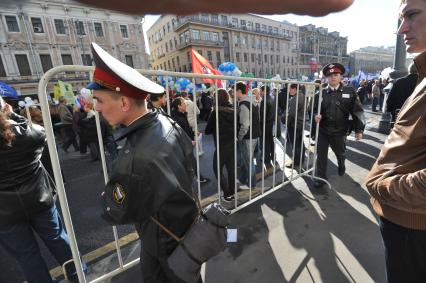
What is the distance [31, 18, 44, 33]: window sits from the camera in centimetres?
2689

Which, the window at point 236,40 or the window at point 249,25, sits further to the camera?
the window at point 249,25

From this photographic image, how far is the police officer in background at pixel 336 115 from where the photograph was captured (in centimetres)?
370

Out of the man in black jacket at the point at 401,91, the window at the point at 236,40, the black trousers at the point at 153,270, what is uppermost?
the window at the point at 236,40

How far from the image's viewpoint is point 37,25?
1076 inches

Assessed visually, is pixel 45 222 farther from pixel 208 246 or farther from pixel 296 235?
pixel 296 235

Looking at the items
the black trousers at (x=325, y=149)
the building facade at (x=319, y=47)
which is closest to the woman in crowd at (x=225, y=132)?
the black trousers at (x=325, y=149)

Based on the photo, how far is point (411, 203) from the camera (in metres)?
1.20

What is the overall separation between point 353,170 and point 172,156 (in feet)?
14.0

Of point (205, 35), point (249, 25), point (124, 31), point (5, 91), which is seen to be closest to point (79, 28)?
point (124, 31)

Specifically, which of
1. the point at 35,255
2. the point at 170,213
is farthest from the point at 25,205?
the point at 170,213

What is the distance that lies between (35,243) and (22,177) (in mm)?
617

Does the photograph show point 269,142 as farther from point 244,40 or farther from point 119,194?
point 244,40

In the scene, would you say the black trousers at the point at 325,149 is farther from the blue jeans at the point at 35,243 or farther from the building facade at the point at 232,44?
the building facade at the point at 232,44

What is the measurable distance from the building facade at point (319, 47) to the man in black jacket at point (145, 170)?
6337 cm
